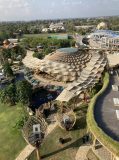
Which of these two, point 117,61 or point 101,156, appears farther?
point 117,61

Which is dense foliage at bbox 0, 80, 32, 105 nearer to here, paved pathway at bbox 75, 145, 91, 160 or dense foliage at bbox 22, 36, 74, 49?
paved pathway at bbox 75, 145, 91, 160

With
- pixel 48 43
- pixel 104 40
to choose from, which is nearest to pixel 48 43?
pixel 48 43

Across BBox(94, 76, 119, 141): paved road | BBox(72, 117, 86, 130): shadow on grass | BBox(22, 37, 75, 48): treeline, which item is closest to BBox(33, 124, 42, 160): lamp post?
BBox(72, 117, 86, 130): shadow on grass

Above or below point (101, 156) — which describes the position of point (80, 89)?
above

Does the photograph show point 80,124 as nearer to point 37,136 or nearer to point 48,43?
point 37,136

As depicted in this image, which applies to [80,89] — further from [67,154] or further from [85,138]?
[67,154]

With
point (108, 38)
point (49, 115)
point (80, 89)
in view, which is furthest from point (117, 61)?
point (108, 38)

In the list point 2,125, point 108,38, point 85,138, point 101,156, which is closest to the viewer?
point 101,156

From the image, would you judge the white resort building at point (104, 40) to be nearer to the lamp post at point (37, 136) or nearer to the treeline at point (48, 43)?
the treeline at point (48, 43)
